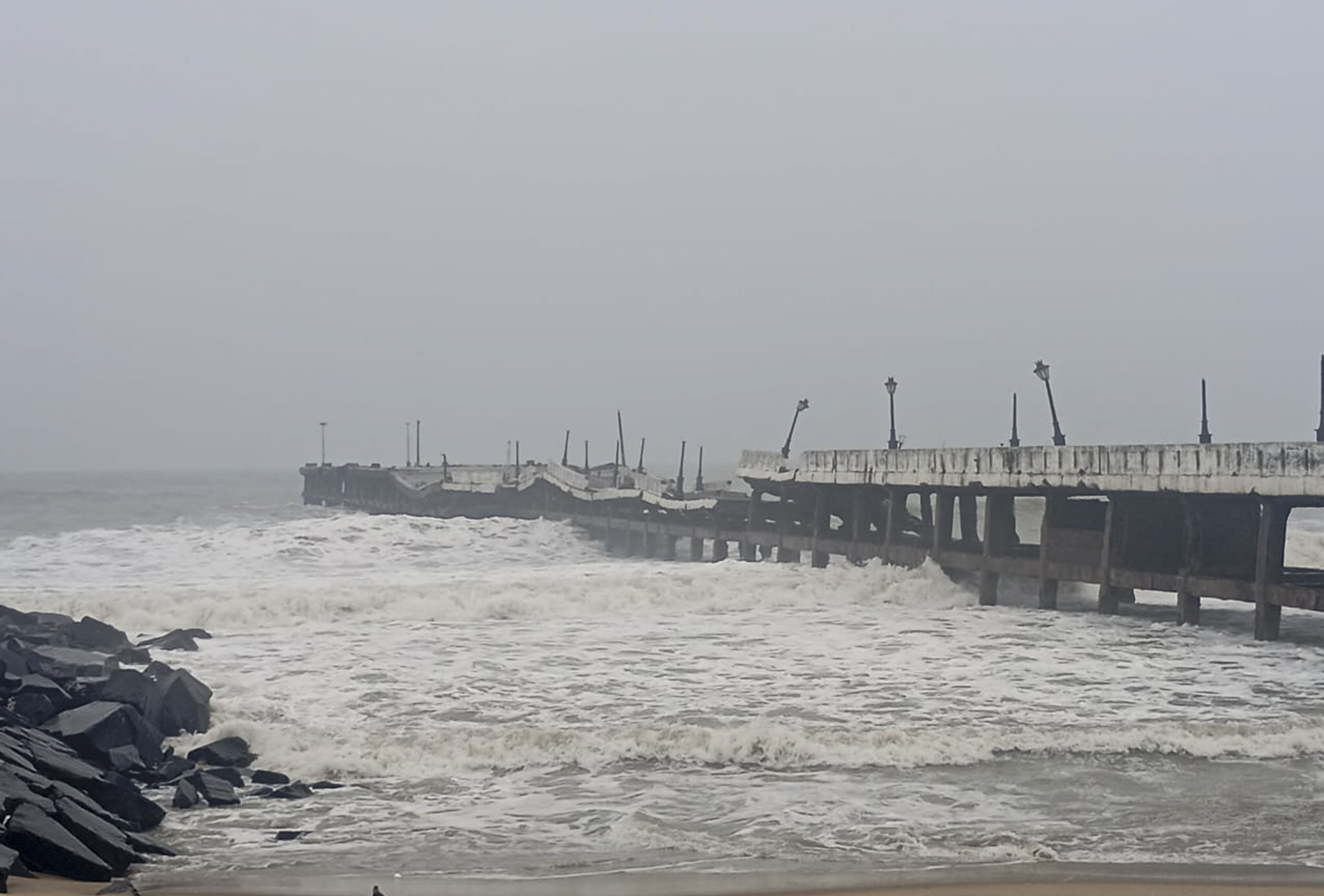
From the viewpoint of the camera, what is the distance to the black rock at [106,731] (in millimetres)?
11961

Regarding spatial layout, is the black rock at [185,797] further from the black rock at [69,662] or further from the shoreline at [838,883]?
the black rock at [69,662]

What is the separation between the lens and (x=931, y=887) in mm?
8898

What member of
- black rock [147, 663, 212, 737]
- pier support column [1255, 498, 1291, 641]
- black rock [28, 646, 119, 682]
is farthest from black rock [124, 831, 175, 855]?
pier support column [1255, 498, 1291, 641]

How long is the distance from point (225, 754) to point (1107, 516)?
52.3ft

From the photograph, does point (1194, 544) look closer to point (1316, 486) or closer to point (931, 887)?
point (1316, 486)

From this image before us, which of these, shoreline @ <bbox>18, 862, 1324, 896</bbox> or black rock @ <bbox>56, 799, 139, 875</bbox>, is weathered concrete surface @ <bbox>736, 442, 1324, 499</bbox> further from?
black rock @ <bbox>56, 799, 139, 875</bbox>

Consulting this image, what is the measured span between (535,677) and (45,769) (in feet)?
25.3

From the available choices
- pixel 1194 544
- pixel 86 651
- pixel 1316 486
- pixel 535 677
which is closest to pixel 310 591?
pixel 86 651

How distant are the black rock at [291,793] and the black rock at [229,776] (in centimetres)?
37

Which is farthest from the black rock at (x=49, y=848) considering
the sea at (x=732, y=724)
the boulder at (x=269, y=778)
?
the boulder at (x=269, y=778)

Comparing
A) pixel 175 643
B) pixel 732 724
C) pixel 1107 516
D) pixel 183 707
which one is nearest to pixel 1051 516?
pixel 1107 516

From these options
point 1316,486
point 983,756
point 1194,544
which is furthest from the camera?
point 1194,544

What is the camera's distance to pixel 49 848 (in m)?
8.63

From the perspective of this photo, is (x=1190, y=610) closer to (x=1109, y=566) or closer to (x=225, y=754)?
(x=1109, y=566)
